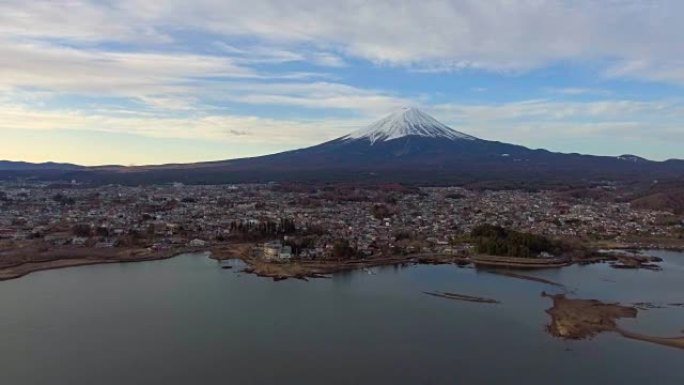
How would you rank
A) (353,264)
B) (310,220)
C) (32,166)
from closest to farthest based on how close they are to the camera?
(353,264), (310,220), (32,166)

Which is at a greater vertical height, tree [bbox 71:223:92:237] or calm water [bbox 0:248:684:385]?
tree [bbox 71:223:92:237]

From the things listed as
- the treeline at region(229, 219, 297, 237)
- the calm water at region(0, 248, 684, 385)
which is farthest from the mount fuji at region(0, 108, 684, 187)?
the calm water at region(0, 248, 684, 385)

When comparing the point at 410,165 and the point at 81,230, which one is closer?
the point at 81,230

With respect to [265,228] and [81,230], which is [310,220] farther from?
[81,230]

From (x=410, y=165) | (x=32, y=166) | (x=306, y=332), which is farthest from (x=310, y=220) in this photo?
(x=32, y=166)

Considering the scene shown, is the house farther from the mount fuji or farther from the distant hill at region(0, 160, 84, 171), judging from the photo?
the distant hill at region(0, 160, 84, 171)

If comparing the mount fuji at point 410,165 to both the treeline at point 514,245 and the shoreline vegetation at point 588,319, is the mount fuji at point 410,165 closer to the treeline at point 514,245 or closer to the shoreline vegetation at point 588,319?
the treeline at point 514,245

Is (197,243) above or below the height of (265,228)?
below

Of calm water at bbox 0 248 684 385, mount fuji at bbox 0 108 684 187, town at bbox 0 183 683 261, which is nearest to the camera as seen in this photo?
calm water at bbox 0 248 684 385
